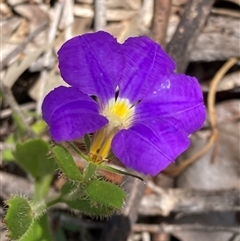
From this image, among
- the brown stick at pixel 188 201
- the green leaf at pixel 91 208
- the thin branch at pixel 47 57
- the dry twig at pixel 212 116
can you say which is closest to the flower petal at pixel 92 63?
the green leaf at pixel 91 208

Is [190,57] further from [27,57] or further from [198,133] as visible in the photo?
[27,57]

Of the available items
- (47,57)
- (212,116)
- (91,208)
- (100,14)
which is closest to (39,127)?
(47,57)

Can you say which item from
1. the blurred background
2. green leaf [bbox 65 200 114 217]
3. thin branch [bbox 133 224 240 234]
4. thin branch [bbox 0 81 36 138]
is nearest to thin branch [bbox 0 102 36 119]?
the blurred background

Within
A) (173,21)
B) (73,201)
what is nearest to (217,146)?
(173,21)

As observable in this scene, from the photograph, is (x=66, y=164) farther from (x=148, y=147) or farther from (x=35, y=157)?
(x=35, y=157)

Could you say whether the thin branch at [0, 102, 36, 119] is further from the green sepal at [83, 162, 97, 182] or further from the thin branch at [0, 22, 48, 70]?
the green sepal at [83, 162, 97, 182]

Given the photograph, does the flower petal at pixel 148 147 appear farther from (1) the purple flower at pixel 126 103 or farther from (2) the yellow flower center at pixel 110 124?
(2) the yellow flower center at pixel 110 124
